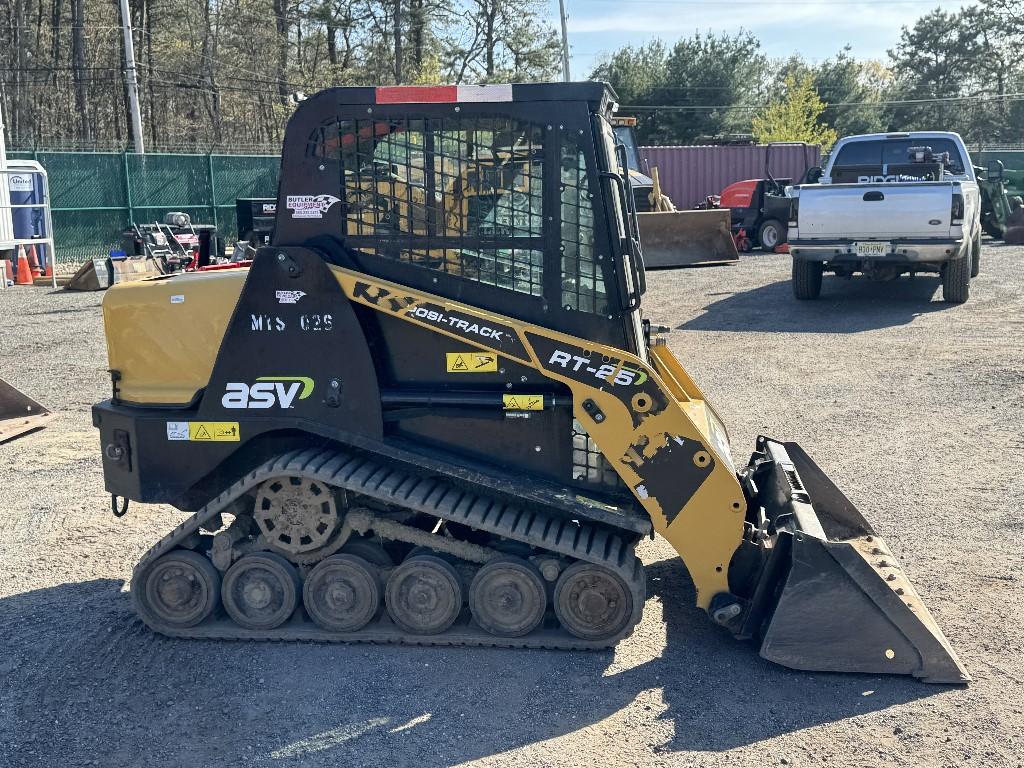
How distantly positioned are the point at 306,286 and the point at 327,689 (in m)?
1.73

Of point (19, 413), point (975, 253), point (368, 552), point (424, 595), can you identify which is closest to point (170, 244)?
point (19, 413)

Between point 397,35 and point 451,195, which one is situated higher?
point 397,35

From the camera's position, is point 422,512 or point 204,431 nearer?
point 422,512

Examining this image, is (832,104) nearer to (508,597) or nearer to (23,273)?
(23,273)

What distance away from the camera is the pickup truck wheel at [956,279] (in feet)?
46.3

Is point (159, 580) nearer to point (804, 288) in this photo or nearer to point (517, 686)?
point (517, 686)

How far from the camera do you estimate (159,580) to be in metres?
4.80

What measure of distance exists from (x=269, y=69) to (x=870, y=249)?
3194 cm

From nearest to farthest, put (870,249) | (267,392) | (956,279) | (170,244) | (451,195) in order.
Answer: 1. (451,195)
2. (267,392)
3. (870,249)
4. (956,279)
5. (170,244)

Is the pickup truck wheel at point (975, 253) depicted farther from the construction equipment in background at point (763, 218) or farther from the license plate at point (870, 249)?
the construction equipment in background at point (763, 218)

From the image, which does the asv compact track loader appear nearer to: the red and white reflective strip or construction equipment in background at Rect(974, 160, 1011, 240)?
the red and white reflective strip

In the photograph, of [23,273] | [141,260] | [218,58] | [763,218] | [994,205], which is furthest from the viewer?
[218,58]

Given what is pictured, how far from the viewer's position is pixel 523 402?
15.3 ft

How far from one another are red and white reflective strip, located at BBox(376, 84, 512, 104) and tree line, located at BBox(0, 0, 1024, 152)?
23.2 m
